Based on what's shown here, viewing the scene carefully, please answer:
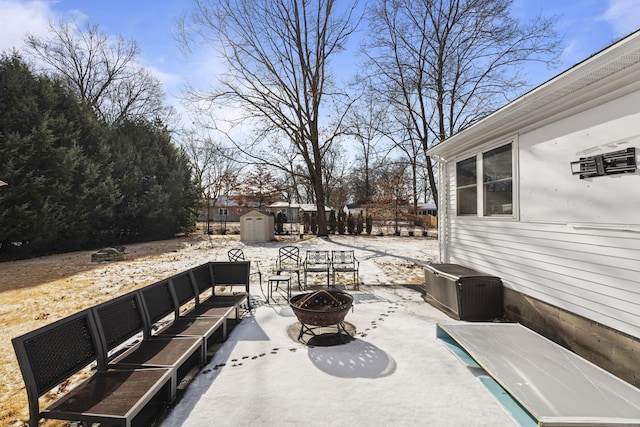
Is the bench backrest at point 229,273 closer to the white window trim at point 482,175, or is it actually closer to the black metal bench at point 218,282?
the black metal bench at point 218,282

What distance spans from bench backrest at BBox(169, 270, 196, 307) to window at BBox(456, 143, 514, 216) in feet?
18.4

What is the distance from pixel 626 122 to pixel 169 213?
22584 mm

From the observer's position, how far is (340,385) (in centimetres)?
306

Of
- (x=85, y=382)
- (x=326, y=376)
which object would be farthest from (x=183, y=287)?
(x=326, y=376)

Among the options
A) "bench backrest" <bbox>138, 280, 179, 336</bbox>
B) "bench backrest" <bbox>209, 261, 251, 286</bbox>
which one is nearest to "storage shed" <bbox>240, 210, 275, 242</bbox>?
"bench backrest" <bbox>209, 261, 251, 286</bbox>

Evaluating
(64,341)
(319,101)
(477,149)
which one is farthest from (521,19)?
(64,341)

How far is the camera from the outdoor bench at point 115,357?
211cm

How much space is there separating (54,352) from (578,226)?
5673mm

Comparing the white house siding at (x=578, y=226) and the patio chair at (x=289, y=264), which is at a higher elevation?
the white house siding at (x=578, y=226)

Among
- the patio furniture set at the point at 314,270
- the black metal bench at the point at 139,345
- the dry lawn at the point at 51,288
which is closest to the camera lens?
the black metal bench at the point at 139,345

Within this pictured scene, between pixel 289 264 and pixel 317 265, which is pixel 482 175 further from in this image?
pixel 289 264

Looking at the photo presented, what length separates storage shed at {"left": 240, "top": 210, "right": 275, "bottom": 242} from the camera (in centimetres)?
1800

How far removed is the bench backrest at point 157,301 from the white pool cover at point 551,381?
389 cm

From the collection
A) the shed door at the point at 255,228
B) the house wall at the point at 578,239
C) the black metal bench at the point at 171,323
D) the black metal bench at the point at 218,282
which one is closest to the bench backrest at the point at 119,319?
the black metal bench at the point at 171,323
